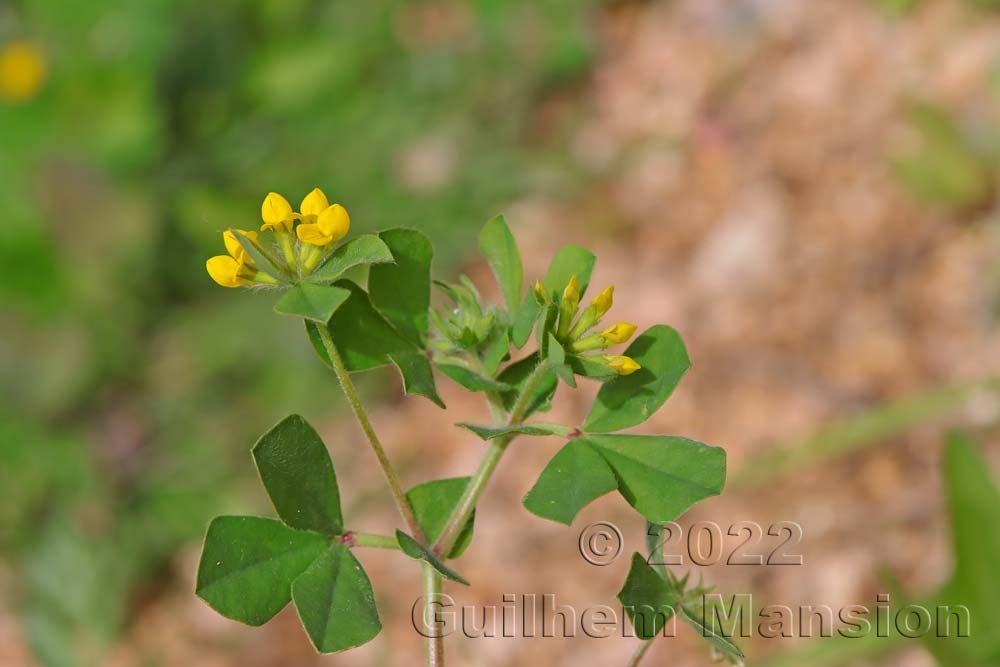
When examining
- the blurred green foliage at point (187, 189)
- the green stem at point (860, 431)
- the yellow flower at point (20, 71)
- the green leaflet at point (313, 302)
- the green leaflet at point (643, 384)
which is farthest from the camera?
the yellow flower at point (20, 71)

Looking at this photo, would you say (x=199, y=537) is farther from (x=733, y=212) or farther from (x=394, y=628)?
(x=733, y=212)

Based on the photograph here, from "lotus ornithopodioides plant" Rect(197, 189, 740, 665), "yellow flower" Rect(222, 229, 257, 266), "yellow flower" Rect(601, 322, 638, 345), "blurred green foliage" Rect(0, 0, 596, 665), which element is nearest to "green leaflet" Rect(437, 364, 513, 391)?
"lotus ornithopodioides plant" Rect(197, 189, 740, 665)

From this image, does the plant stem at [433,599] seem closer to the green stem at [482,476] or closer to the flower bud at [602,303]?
the green stem at [482,476]

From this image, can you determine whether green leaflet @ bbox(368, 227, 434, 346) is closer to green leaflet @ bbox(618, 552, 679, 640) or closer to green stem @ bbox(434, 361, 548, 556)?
green stem @ bbox(434, 361, 548, 556)

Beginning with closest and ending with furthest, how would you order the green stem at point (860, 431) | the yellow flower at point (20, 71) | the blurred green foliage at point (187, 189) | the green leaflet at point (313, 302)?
the green leaflet at point (313, 302) → the green stem at point (860, 431) → the blurred green foliage at point (187, 189) → the yellow flower at point (20, 71)

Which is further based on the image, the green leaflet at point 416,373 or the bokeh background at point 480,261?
the bokeh background at point 480,261

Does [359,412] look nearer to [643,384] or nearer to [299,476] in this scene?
[299,476]

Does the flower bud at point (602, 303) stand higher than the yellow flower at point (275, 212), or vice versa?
the yellow flower at point (275, 212)

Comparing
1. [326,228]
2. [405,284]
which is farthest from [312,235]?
[405,284]

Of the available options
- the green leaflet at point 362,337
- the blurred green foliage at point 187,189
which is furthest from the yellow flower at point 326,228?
the blurred green foliage at point 187,189
